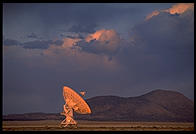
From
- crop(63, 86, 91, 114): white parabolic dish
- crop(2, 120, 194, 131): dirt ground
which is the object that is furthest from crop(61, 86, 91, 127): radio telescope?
crop(2, 120, 194, 131): dirt ground

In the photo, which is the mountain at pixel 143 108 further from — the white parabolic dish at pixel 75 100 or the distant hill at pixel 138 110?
the white parabolic dish at pixel 75 100

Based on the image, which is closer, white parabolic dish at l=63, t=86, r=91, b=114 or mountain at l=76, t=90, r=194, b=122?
white parabolic dish at l=63, t=86, r=91, b=114

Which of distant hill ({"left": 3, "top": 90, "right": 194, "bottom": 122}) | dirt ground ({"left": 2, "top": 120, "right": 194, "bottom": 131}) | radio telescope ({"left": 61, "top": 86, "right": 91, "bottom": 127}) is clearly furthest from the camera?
distant hill ({"left": 3, "top": 90, "right": 194, "bottom": 122})

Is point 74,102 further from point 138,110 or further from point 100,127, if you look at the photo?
point 138,110

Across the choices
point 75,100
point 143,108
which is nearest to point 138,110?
point 143,108

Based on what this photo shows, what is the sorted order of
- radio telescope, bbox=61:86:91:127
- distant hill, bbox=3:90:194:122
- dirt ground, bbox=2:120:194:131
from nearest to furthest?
1. radio telescope, bbox=61:86:91:127
2. dirt ground, bbox=2:120:194:131
3. distant hill, bbox=3:90:194:122

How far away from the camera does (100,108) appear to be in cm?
18200

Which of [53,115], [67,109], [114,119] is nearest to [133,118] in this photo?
[114,119]

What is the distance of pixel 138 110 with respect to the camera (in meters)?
175

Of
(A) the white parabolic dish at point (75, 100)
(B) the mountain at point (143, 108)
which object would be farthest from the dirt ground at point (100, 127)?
(B) the mountain at point (143, 108)

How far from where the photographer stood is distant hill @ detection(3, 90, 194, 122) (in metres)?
167

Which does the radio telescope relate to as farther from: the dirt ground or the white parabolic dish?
the dirt ground

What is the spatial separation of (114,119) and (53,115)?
96.2ft

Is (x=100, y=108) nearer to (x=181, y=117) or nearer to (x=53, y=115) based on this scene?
(x=53, y=115)
